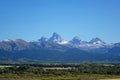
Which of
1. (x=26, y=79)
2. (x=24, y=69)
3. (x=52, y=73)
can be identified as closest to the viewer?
(x=26, y=79)

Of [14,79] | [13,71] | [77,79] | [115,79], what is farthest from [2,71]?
[115,79]

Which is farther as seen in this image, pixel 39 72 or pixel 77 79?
pixel 39 72

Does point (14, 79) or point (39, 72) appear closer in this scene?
point (14, 79)

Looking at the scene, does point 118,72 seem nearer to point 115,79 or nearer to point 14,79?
point 115,79

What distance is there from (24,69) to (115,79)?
54.4 meters

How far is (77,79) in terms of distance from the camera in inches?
4648

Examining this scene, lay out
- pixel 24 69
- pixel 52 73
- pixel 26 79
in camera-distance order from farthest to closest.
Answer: pixel 24 69, pixel 52 73, pixel 26 79

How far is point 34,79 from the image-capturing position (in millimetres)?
117062

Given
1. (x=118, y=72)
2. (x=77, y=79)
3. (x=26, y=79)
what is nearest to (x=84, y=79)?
(x=77, y=79)

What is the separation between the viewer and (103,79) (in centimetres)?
12106

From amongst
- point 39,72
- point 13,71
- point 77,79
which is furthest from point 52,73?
point 77,79

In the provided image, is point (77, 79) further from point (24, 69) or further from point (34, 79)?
point (24, 69)

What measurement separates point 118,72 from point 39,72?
35.6 meters

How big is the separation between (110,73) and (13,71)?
42907mm
